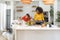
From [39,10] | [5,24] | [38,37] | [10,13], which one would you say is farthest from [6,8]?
[38,37]

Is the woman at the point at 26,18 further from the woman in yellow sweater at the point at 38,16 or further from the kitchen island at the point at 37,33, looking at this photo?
the kitchen island at the point at 37,33

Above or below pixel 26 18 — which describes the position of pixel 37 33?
below

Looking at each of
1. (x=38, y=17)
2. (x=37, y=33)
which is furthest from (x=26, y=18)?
(x=37, y=33)

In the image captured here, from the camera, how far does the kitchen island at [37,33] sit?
3.49m

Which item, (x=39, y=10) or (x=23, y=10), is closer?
(x=39, y=10)

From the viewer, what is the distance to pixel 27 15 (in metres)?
5.03

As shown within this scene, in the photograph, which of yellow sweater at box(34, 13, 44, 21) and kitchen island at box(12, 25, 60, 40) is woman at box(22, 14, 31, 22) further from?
kitchen island at box(12, 25, 60, 40)

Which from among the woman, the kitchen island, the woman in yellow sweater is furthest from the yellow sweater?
the kitchen island

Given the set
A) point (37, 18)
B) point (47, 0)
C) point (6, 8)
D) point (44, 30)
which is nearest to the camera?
point (44, 30)

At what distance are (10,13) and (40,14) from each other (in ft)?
3.95

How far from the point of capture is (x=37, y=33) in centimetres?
355

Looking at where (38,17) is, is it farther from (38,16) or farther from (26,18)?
(26,18)

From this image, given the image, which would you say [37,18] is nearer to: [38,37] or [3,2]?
[38,37]

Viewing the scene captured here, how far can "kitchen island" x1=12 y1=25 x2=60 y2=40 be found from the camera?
3.49 m
